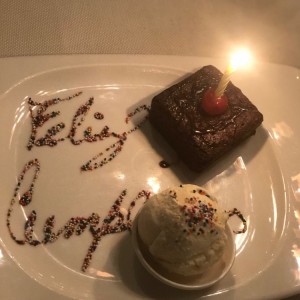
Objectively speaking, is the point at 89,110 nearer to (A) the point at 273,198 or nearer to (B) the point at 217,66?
(B) the point at 217,66

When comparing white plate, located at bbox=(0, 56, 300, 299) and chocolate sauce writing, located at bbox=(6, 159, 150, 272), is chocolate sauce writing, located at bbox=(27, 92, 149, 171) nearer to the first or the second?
white plate, located at bbox=(0, 56, 300, 299)

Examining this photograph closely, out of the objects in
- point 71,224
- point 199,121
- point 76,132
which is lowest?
point 71,224

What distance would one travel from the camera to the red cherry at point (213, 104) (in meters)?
1.51

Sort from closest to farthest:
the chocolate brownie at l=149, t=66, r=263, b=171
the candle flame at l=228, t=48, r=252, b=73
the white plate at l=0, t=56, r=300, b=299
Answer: the white plate at l=0, t=56, r=300, b=299
the chocolate brownie at l=149, t=66, r=263, b=171
the candle flame at l=228, t=48, r=252, b=73

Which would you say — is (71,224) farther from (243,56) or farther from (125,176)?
(243,56)

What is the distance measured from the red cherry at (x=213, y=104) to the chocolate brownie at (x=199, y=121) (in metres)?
0.02

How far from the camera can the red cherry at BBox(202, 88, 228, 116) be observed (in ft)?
4.96

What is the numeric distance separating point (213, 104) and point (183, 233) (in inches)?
22.6

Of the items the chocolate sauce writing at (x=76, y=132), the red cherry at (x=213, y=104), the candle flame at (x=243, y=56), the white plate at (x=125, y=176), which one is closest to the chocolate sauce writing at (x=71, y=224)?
the white plate at (x=125, y=176)

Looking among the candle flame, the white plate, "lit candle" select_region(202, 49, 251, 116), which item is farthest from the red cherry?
the candle flame

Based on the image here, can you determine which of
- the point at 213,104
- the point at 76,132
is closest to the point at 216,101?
the point at 213,104

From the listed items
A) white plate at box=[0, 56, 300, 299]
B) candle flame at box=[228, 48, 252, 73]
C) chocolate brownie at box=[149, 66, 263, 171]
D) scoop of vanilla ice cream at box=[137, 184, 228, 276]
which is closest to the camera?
scoop of vanilla ice cream at box=[137, 184, 228, 276]

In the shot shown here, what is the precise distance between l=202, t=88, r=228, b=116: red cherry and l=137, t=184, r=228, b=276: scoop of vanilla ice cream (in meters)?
0.42

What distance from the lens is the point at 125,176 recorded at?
1521mm
